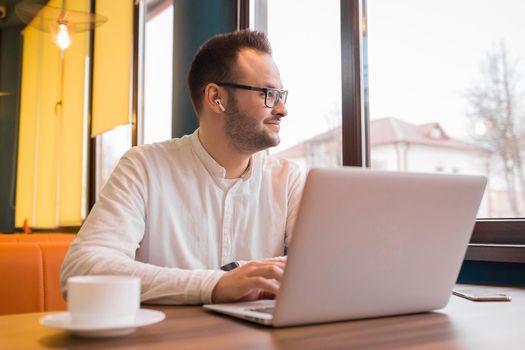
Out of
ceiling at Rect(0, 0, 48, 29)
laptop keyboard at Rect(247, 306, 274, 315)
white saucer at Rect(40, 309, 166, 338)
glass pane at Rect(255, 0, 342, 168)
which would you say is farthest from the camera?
ceiling at Rect(0, 0, 48, 29)

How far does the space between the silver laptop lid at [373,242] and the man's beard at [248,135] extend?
83cm

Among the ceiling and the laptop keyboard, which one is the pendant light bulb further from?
the ceiling

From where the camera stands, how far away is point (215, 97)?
73.9 inches

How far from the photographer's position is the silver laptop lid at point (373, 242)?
88 cm

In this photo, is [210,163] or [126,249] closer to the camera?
[126,249]

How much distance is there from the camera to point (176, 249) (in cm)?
164

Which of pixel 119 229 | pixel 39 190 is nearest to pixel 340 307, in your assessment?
pixel 119 229

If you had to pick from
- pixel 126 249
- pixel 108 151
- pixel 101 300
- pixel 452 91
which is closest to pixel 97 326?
pixel 101 300

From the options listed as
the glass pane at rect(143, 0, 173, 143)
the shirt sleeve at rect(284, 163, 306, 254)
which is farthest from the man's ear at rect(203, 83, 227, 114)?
the glass pane at rect(143, 0, 173, 143)

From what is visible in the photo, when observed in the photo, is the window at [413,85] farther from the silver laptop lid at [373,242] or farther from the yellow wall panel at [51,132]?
the yellow wall panel at [51,132]

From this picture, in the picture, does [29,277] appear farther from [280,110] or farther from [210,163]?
[280,110]

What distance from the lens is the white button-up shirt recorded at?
154 cm

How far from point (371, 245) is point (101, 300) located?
1.41 ft

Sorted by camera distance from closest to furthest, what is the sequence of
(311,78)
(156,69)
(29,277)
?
(29,277), (311,78), (156,69)
